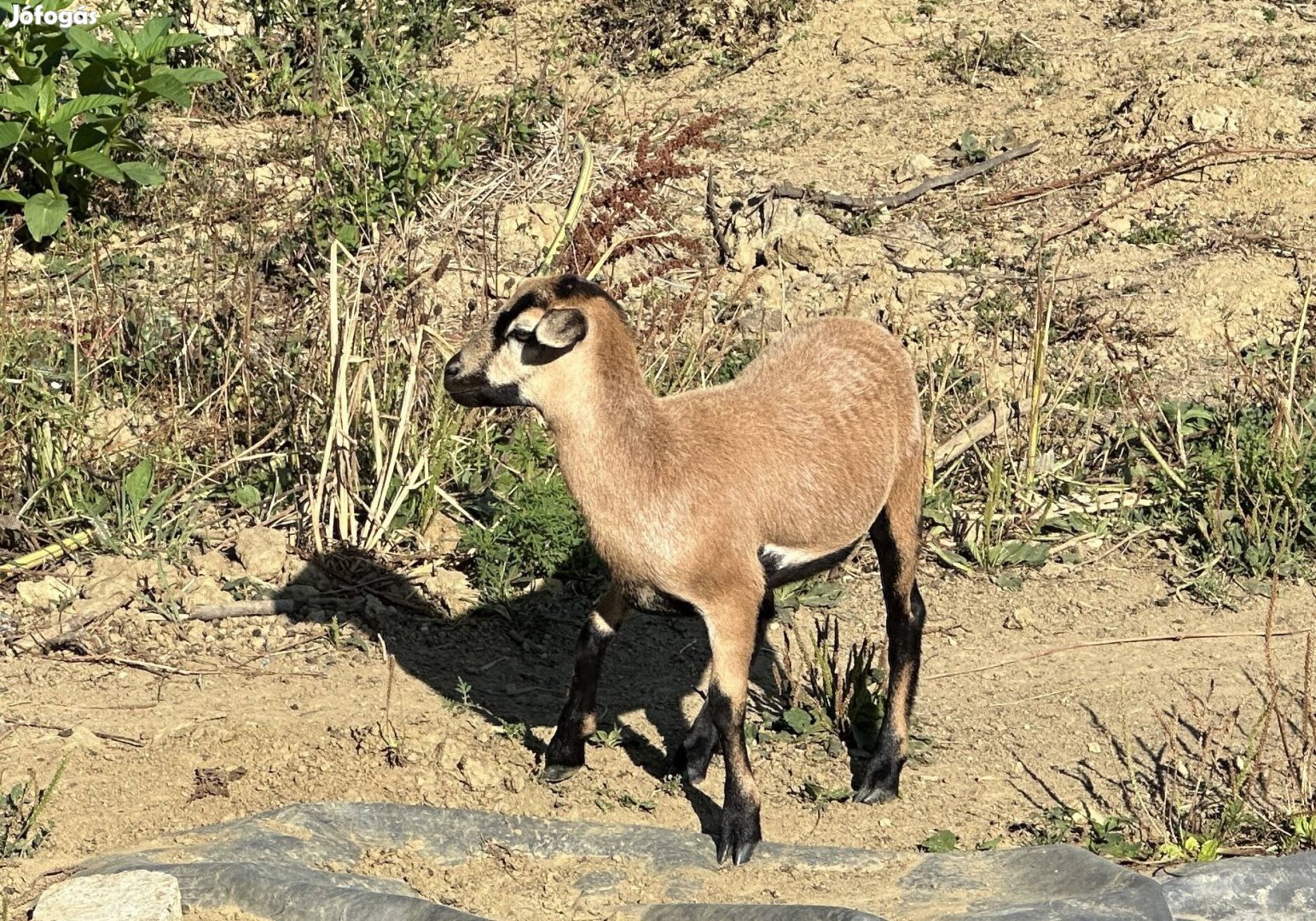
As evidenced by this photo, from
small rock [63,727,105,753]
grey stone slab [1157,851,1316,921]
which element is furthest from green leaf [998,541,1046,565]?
small rock [63,727,105,753]

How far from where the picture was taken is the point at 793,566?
586 cm

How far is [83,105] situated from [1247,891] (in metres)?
7.07

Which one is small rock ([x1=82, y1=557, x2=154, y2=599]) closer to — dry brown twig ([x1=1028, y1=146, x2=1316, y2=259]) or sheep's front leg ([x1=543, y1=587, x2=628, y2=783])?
sheep's front leg ([x1=543, y1=587, x2=628, y2=783])

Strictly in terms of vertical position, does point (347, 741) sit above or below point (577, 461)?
below

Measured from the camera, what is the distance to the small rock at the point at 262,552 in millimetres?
7305

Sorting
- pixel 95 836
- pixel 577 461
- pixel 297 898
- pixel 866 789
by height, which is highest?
pixel 577 461

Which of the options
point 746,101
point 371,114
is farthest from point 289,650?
point 746,101

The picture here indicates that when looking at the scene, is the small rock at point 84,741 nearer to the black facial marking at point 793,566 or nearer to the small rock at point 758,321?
the black facial marking at point 793,566

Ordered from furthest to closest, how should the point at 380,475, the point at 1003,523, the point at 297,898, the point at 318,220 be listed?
the point at 318,220 < the point at 1003,523 < the point at 380,475 < the point at 297,898

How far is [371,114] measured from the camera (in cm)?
1060

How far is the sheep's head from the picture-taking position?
523 centimetres

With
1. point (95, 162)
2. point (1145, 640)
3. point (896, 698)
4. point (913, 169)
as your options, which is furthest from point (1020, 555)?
point (95, 162)

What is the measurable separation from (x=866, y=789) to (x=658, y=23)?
7.77 metres

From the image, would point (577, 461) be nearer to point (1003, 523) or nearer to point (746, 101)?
point (1003, 523)
